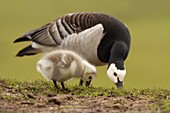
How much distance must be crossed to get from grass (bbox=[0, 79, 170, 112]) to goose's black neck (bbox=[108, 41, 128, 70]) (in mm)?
1322

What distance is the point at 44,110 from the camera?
7340 millimetres

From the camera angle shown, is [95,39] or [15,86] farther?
[95,39]

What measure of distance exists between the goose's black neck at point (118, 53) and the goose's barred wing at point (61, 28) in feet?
2.29

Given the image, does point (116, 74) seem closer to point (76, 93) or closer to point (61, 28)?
point (76, 93)

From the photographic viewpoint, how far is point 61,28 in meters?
11.9

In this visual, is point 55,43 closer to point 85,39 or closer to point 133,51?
point 85,39

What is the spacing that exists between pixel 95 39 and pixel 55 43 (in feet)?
3.19

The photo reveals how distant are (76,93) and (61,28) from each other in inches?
126

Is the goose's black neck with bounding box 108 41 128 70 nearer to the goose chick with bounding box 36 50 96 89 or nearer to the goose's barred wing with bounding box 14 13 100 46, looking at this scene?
the goose's barred wing with bounding box 14 13 100 46

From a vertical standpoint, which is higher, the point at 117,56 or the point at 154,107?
the point at 117,56

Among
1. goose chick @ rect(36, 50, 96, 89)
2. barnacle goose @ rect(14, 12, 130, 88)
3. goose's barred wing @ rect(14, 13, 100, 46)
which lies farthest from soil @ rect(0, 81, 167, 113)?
goose's barred wing @ rect(14, 13, 100, 46)

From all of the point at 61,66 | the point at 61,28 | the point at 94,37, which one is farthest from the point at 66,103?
the point at 61,28

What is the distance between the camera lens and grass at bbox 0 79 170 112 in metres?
8.01

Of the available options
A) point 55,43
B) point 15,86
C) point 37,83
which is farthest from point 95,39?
point 15,86
